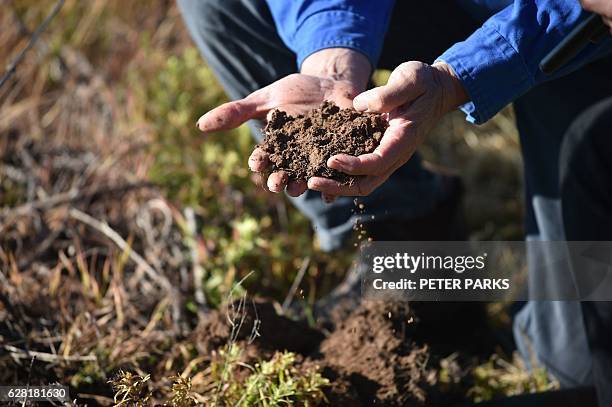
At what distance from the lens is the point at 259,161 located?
1.46 meters

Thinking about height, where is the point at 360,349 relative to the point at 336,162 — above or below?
below

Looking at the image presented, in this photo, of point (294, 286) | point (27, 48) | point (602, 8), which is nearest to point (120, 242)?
point (294, 286)

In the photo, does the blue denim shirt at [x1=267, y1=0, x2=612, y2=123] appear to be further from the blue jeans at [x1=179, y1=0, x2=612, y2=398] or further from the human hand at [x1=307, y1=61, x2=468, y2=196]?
the blue jeans at [x1=179, y1=0, x2=612, y2=398]

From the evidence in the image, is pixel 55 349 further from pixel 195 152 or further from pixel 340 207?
pixel 195 152

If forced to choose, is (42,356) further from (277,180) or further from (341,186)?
(341,186)

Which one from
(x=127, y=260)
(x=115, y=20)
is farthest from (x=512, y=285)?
(x=115, y=20)

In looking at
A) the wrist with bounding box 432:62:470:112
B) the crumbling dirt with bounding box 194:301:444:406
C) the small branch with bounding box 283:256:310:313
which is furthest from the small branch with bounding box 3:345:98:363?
the wrist with bounding box 432:62:470:112

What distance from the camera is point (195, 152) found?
2744mm

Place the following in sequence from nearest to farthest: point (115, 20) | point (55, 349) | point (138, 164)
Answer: point (55, 349), point (138, 164), point (115, 20)

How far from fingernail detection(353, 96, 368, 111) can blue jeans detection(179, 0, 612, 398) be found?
53 cm

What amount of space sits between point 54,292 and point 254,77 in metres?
0.87

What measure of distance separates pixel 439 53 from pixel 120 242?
1165 mm

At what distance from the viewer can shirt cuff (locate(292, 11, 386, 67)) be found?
5.38ft

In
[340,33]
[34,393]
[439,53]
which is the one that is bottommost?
[34,393]
